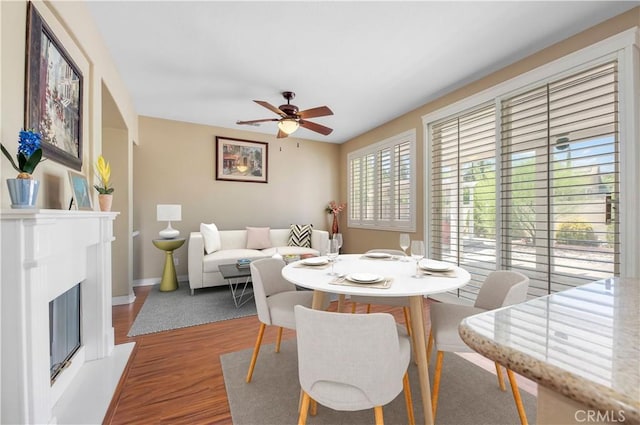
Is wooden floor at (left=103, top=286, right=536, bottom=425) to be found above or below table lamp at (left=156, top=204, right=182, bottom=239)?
below

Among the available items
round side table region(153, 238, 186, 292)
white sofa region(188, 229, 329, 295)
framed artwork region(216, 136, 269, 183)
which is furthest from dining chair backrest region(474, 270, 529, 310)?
framed artwork region(216, 136, 269, 183)

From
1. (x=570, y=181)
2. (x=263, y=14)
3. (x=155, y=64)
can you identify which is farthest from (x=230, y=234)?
(x=570, y=181)

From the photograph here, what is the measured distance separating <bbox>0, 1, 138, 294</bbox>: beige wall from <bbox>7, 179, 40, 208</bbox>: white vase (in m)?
0.06

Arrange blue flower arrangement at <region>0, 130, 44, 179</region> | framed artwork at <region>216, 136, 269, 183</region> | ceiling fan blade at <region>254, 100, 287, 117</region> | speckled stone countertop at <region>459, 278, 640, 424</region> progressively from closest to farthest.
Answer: speckled stone countertop at <region>459, 278, 640, 424</region>, blue flower arrangement at <region>0, 130, 44, 179</region>, ceiling fan blade at <region>254, 100, 287, 117</region>, framed artwork at <region>216, 136, 269, 183</region>

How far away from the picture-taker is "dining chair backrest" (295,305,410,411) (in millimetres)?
981

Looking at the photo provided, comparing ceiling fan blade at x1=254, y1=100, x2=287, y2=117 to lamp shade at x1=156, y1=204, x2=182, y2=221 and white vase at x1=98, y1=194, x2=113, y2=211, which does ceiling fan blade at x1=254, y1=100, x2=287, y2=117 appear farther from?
lamp shade at x1=156, y1=204, x2=182, y2=221

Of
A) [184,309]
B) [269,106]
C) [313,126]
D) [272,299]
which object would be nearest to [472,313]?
[272,299]

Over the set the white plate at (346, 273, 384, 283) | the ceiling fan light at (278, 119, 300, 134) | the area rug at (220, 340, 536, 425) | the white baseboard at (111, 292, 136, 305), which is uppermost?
the ceiling fan light at (278, 119, 300, 134)

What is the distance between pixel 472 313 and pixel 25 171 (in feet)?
7.83

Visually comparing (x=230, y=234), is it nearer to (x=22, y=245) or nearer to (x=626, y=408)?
(x=22, y=245)

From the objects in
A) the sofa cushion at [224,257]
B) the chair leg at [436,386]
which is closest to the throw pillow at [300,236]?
the sofa cushion at [224,257]

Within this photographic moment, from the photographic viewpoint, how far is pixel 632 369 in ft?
1.13

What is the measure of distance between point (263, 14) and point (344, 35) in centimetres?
66

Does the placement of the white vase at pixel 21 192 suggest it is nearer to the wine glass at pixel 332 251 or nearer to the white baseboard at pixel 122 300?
the wine glass at pixel 332 251
